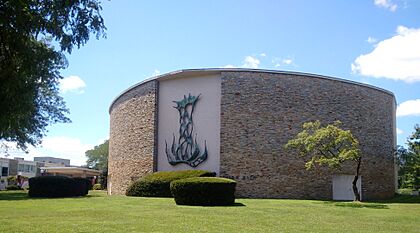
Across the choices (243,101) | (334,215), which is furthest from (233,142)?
(334,215)

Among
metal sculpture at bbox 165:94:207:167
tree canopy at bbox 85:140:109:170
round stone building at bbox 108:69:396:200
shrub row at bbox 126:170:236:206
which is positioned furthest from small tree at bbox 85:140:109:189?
shrub row at bbox 126:170:236:206

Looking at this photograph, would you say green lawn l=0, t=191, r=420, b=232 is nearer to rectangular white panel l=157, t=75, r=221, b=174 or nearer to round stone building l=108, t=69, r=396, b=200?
round stone building l=108, t=69, r=396, b=200

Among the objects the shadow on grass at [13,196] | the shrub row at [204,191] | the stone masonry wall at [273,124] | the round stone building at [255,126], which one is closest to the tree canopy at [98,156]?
the shadow on grass at [13,196]

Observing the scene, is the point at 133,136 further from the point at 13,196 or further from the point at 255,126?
the point at 255,126

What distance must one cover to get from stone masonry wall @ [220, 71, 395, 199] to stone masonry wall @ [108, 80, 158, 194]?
5.80 m

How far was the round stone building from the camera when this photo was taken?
28812 millimetres

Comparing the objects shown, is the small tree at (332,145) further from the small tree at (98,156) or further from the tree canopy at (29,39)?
the small tree at (98,156)

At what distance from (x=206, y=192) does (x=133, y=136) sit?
14860mm

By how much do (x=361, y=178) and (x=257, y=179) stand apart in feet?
25.8

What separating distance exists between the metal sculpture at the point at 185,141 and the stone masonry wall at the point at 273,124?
2.25m

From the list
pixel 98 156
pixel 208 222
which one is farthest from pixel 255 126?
pixel 98 156

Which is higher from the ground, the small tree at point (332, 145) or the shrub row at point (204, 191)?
the small tree at point (332, 145)

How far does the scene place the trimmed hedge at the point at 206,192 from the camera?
65.8 feet

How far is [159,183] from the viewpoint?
90.2ft
